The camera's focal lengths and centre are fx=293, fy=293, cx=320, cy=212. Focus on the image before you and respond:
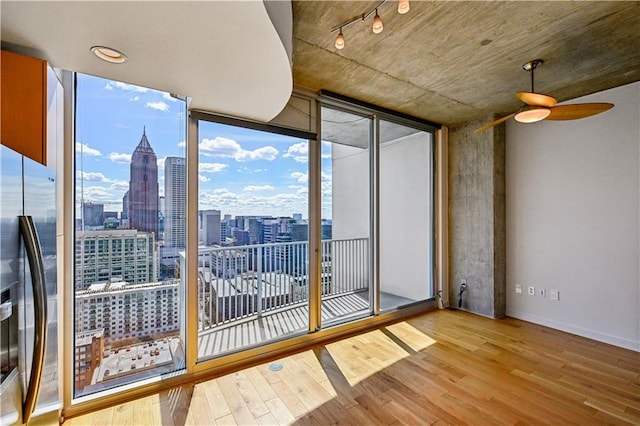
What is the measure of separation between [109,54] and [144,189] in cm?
111

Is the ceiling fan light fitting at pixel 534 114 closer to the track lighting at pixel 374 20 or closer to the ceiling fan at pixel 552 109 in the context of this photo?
the ceiling fan at pixel 552 109

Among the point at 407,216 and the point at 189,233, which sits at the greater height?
the point at 407,216

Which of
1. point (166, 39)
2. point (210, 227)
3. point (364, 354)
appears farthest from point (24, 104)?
point (364, 354)

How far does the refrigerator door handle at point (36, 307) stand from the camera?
3.48 feet

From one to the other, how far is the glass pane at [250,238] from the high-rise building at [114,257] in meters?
0.46

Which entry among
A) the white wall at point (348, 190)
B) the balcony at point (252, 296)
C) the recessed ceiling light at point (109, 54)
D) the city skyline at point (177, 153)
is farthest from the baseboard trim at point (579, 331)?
the recessed ceiling light at point (109, 54)

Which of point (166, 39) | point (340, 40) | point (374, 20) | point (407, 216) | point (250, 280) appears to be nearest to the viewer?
point (166, 39)

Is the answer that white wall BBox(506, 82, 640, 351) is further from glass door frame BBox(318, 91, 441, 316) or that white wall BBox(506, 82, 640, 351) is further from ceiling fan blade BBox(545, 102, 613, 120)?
glass door frame BBox(318, 91, 441, 316)

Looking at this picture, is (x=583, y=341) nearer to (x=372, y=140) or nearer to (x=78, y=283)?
(x=372, y=140)

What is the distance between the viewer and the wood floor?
2123 mm

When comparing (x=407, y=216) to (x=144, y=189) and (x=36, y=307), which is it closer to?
(x=144, y=189)

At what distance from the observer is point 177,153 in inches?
104

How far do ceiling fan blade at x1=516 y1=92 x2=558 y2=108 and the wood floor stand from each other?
235 centimetres

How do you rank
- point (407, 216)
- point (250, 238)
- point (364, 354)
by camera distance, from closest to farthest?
point (364, 354), point (250, 238), point (407, 216)
